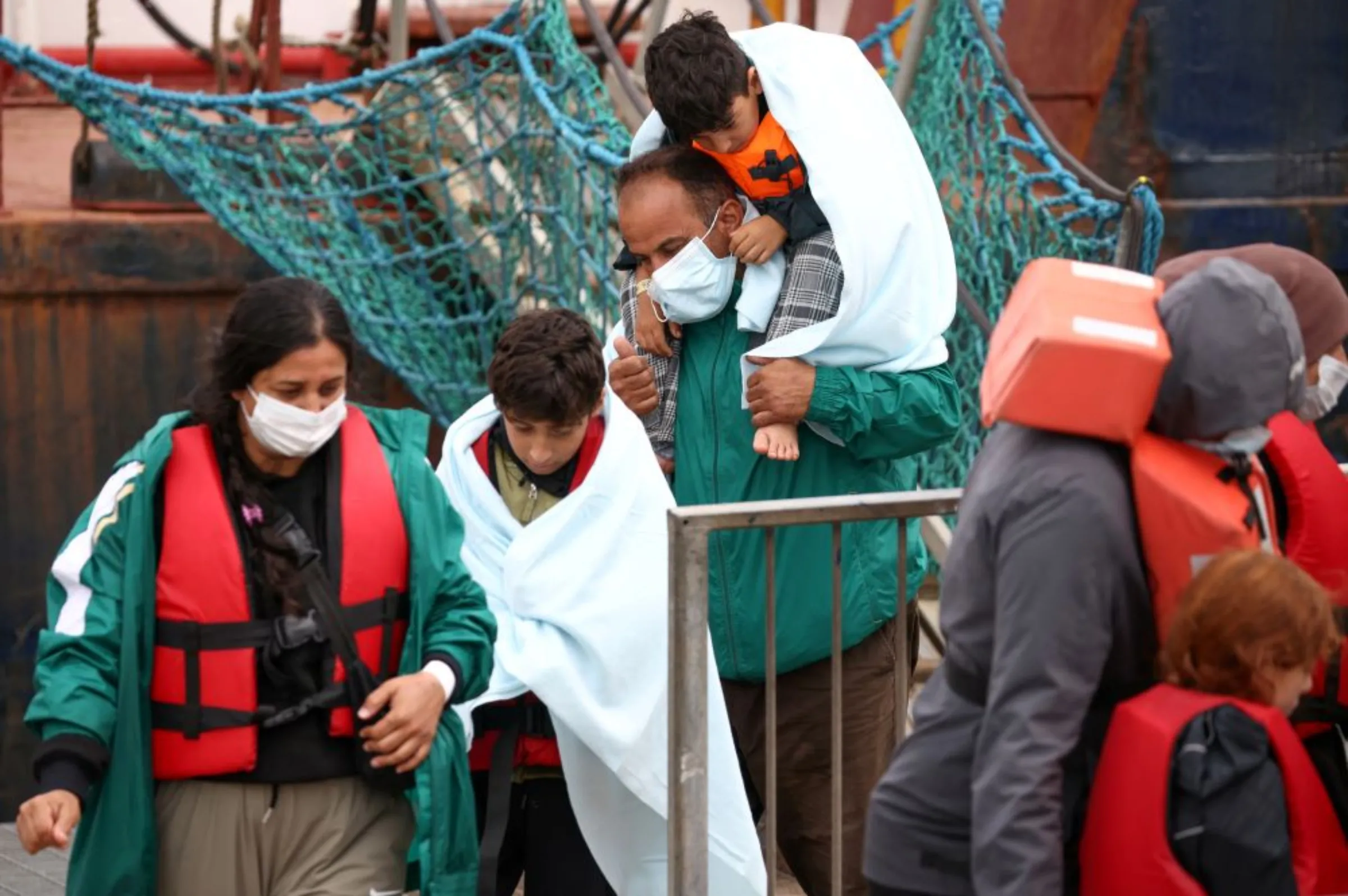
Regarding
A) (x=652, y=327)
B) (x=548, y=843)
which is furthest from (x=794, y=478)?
(x=548, y=843)

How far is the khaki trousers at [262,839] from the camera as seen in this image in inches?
126

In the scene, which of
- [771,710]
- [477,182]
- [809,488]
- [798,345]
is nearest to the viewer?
[771,710]

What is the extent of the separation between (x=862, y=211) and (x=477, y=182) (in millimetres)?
4101

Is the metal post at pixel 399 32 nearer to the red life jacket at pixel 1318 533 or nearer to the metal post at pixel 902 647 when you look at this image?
the metal post at pixel 902 647

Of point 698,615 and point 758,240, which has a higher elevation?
point 758,240

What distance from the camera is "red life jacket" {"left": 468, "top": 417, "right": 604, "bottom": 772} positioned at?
380cm

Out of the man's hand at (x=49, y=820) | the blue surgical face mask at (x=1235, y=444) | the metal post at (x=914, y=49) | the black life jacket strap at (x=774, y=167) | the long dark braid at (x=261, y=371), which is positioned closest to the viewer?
the blue surgical face mask at (x=1235, y=444)

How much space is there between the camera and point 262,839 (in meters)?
3.20

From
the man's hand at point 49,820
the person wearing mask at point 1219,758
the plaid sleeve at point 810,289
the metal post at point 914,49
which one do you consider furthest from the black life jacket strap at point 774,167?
the metal post at point 914,49

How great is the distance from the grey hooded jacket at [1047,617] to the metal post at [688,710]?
1.99 feet

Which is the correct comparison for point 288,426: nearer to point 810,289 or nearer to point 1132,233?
point 810,289

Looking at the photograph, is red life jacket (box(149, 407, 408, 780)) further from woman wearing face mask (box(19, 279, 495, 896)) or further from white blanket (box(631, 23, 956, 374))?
white blanket (box(631, 23, 956, 374))

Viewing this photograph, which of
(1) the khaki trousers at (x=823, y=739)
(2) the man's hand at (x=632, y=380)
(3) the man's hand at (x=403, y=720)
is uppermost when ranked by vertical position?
(2) the man's hand at (x=632, y=380)

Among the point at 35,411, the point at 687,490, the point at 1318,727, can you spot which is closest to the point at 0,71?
the point at 35,411
